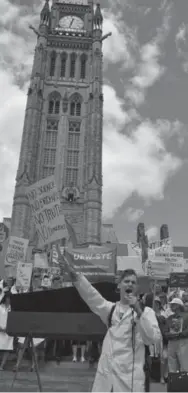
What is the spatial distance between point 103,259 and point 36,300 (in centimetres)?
975

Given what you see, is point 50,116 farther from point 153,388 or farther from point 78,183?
point 153,388

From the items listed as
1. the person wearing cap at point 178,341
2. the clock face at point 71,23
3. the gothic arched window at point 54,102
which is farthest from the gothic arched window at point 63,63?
the person wearing cap at point 178,341

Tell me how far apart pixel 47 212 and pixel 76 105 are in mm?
41186

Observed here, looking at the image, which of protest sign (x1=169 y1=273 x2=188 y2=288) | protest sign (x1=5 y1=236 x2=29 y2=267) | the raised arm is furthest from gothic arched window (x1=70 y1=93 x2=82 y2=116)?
the raised arm

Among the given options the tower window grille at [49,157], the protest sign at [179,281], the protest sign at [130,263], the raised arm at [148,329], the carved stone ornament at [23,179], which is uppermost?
the tower window grille at [49,157]

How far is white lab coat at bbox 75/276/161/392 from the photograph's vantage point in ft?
10.3

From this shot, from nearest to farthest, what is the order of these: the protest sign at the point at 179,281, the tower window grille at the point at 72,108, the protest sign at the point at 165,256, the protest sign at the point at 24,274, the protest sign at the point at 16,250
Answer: the protest sign at the point at 179,281
the protest sign at the point at 24,274
the protest sign at the point at 16,250
the protest sign at the point at 165,256
the tower window grille at the point at 72,108

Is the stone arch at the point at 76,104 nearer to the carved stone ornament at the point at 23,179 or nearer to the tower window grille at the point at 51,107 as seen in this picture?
the tower window grille at the point at 51,107

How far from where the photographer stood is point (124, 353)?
128 inches

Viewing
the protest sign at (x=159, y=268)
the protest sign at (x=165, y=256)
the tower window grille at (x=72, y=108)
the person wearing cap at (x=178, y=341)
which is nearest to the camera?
the person wearing cap at (x=178, y=341)

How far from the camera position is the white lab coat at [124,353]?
10.3 feet

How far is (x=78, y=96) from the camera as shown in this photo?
48.5 m

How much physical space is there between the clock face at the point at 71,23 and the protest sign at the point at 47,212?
51936mm

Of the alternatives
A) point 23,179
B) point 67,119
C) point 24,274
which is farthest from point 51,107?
point 24,274
